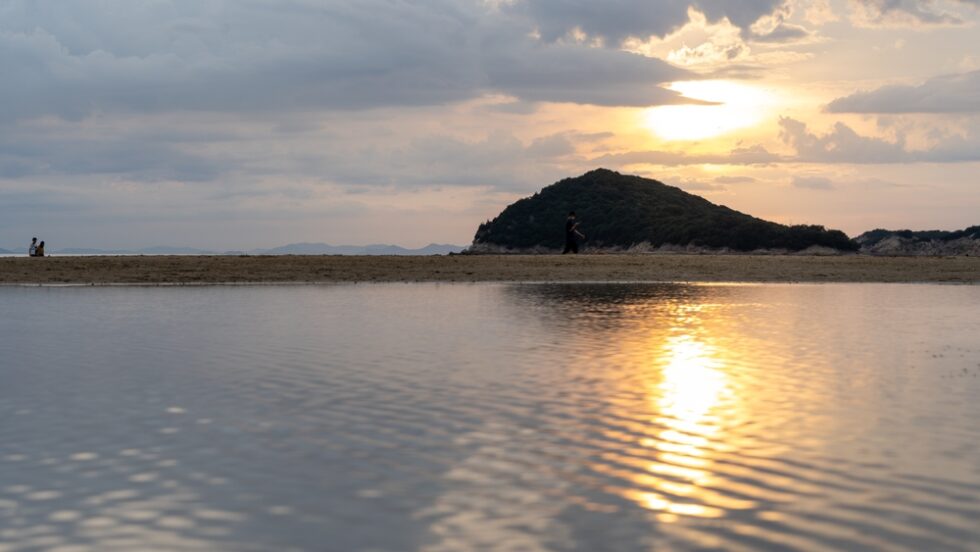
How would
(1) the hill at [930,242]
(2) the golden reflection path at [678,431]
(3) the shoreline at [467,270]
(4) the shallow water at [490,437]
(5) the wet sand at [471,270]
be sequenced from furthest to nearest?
(1) the hill at [930,242]
(5) the wet sand at [471,270]
(3) the shoreline at [467,270]
(2) the golden reflection path at [678,431]
(4) the shallow water at [490,437]

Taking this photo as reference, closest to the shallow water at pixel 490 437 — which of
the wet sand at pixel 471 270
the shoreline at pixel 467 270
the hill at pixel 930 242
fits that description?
the shoreline at pixel 467 270

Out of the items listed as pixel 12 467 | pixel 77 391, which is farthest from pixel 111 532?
pixel 77 391

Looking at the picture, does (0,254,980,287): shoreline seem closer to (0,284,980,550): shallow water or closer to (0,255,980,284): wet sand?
(0,255,980,284): wet sand

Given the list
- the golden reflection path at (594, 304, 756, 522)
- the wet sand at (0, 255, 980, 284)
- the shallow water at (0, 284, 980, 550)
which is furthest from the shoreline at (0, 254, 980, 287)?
the golden reflection path at (594, 304, 756, 522)

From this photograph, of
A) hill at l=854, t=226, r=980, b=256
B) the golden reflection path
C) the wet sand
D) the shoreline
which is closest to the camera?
the golden reflection path

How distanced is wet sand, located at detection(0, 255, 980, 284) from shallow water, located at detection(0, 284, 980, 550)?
28104 millimetres

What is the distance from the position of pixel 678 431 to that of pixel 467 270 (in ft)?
153

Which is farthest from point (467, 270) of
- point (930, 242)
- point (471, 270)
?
point (930, 242)

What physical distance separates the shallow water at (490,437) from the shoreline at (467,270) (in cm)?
2790

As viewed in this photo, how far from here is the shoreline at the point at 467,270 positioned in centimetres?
5528

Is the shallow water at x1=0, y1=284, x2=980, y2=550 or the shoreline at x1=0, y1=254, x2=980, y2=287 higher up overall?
the shoreline at x1=0, y1=254, x2=980, y2=287

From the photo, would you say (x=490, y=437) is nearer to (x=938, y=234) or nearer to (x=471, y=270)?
(x=471, y=270)

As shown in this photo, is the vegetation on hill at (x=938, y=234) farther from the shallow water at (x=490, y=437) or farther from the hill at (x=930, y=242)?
the shallow water at (x=490, y=437)

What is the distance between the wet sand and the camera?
55656 millimetres
